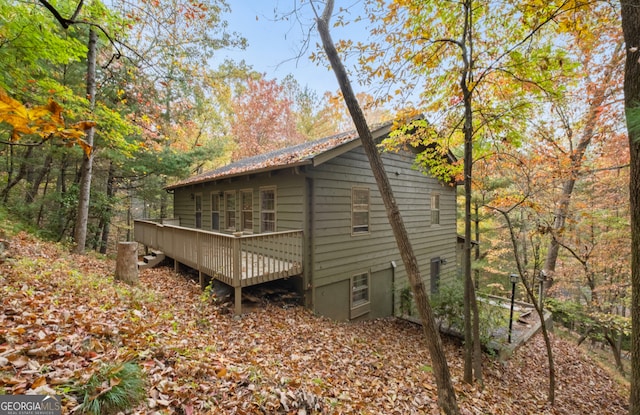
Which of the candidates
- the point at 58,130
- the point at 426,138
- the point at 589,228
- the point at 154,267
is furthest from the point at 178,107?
the point at 589,228

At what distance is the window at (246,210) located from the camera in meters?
9.11

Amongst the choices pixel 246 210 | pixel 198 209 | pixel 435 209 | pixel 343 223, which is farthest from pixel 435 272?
pixel 198 209

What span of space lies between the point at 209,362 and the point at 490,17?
7131mm

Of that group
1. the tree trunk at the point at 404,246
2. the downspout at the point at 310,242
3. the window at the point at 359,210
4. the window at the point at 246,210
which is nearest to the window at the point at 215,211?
the window at the point at 246,210

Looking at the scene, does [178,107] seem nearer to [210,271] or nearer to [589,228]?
[210,271]

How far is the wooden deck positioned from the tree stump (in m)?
1.37

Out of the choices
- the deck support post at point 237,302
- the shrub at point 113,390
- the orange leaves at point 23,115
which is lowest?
the deck support post at point 237,302

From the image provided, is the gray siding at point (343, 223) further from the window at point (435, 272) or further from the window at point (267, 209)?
the window at point (435, 272)

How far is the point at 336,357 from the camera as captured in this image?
4.92 metres

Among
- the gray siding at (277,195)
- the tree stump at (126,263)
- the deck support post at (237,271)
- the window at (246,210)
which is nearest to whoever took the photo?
the deck support post at (237,271)

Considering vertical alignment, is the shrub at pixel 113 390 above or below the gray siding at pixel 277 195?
below

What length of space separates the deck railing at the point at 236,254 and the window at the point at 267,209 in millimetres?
1044

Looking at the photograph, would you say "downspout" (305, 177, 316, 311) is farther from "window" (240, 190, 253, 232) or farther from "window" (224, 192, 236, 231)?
"window" (224, 192, 236, 231)

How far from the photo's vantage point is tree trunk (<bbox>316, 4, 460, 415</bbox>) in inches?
157
